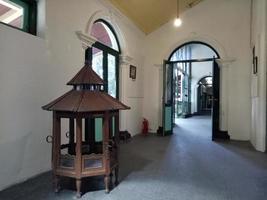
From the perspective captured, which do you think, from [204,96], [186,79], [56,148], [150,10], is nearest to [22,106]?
[56,148]

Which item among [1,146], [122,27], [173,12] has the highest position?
[173,12]

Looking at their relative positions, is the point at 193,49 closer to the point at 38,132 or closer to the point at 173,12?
the point at 173,12

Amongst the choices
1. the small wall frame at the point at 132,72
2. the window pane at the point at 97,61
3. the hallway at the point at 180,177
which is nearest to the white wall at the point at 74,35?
the small wall frame at the point at 132,72

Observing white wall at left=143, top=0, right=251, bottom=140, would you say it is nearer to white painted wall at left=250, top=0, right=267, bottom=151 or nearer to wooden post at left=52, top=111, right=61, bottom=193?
white painted wall at left=250, top=0, right=267, bottom=151

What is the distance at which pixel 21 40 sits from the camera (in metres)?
2.52

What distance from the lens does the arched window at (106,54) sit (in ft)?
14.5

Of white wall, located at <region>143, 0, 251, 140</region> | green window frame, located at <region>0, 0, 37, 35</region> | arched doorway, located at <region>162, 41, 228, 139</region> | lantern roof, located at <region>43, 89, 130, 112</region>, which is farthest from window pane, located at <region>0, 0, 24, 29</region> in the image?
white wall, located at <region>143, 0, 251, 140</region>

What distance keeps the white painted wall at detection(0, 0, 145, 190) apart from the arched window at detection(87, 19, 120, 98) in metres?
0.65

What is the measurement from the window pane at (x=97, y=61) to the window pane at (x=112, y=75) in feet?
1.31

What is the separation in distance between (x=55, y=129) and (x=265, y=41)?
415cm

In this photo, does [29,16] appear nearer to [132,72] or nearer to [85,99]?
[85,99]

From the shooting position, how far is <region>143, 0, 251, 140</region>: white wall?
5578 millimetres

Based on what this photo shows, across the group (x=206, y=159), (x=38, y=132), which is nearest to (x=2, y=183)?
(x=38, y=132)

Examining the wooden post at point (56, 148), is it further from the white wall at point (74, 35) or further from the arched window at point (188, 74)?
the arched window at point (188, 74)
